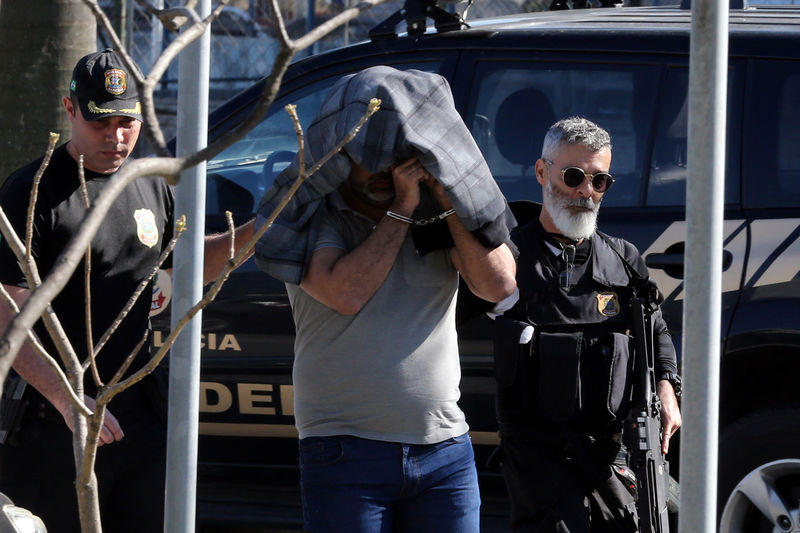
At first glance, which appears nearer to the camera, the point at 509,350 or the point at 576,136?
the point at 509,350

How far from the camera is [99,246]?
123 inches

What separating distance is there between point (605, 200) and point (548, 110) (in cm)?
39

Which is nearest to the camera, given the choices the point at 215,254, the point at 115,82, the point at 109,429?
the point at 109,429

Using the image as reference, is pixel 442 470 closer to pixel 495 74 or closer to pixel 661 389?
pixel 661 389

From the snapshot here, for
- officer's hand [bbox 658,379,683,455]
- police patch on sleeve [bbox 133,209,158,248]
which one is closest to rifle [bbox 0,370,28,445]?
police patch on sleeve [bbox 133,209,158,248]

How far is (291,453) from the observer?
4.43 metres

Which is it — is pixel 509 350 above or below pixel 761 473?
above

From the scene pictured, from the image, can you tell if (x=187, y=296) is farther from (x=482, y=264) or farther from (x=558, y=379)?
(x=558, y=379)

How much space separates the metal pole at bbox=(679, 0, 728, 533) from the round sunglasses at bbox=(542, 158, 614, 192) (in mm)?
1585

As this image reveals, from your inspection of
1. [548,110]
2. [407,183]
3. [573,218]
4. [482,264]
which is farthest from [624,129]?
[407,183]

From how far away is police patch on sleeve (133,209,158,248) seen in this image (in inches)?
127

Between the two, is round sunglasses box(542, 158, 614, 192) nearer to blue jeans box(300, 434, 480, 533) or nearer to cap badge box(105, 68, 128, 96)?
blue jeans box(300, 434, 480, 533)

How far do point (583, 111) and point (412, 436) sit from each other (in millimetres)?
1912

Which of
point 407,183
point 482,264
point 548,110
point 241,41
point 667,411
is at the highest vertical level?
point 241,41
